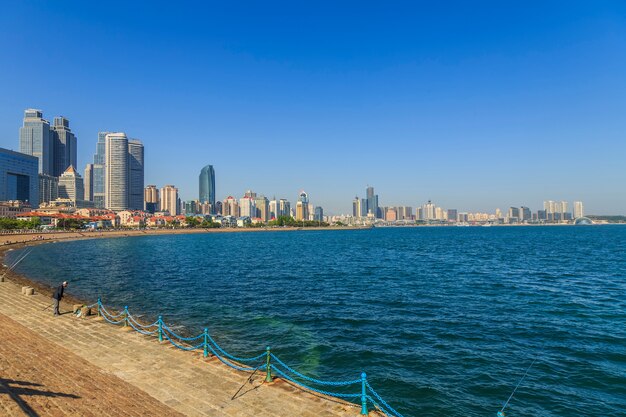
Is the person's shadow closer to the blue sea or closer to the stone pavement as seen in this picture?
the stone pavement

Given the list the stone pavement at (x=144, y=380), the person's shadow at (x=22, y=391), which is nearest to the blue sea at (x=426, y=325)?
the stone pavement at (x=144, y=380)

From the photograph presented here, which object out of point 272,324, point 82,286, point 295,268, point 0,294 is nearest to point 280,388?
point 272,324

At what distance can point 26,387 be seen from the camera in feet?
37.5

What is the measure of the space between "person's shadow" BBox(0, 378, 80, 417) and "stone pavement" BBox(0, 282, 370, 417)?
0.27 feet

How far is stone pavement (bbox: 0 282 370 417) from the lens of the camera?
10.5 meters

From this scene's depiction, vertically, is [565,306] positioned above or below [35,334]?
below

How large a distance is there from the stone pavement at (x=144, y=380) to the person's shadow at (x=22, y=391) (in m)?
0.08

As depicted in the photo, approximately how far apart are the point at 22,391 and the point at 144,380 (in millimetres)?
3318

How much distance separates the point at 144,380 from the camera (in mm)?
12352

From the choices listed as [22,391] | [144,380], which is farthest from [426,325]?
[22,391]

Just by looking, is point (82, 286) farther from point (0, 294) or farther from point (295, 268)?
point (295, 268)

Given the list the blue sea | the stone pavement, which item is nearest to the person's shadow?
the stone pavement

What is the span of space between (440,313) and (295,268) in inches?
1204

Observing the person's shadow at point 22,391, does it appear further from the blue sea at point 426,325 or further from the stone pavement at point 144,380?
the blue sea at point 426,325
